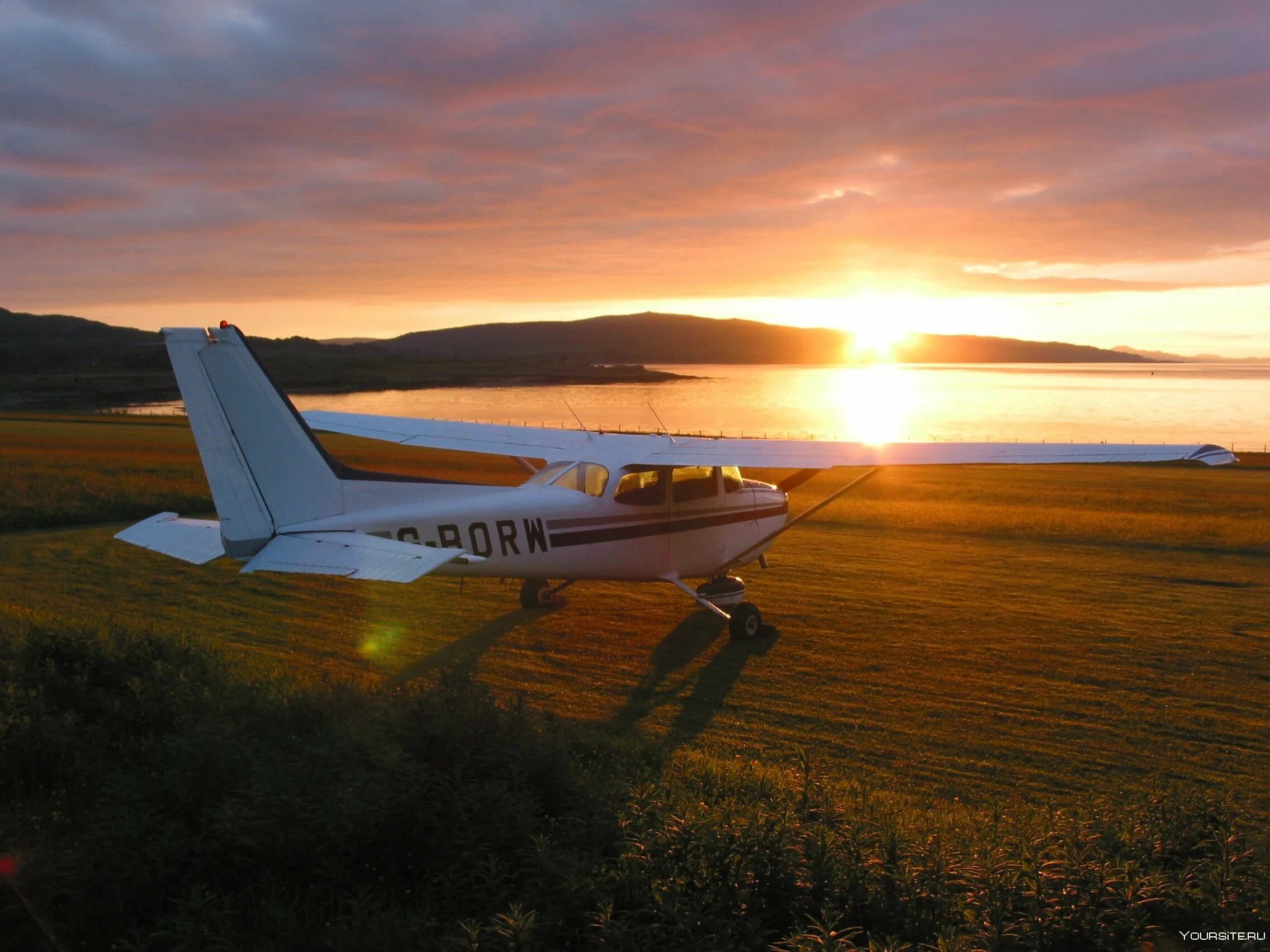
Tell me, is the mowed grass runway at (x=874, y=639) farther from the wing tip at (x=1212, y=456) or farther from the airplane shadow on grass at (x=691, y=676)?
the wing tip at (x=1212, y=456)

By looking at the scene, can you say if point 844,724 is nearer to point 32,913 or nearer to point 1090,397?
point 32,913

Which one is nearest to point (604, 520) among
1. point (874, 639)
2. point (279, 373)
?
point (874, 639)

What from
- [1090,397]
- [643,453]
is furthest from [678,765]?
[1090,397]

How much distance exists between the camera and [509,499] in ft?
32.5

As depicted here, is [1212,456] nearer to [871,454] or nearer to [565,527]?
[871,454]

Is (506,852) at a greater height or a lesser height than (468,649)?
greater

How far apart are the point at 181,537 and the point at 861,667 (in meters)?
7.03

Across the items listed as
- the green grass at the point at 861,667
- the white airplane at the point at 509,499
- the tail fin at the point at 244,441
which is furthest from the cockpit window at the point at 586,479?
the tail fin at the point at 244,441

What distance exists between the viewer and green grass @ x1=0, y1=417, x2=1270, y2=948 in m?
5.36

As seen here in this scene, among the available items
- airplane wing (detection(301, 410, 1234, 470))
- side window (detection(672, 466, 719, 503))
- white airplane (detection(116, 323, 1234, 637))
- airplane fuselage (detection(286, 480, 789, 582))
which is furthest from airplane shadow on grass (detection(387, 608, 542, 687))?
side window (detection(672, 466, 719, 503))

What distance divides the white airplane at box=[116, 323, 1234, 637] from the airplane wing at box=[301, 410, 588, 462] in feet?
0.16

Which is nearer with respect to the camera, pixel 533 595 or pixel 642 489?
pixel 642 489

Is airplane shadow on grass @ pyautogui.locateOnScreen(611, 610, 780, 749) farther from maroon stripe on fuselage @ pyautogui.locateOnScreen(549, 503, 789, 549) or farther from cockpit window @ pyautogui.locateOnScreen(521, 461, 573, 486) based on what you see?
cockpit window @ pyautogui.locateOnScreen(521, 461, 573, 486)

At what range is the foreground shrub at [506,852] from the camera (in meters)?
4.18
